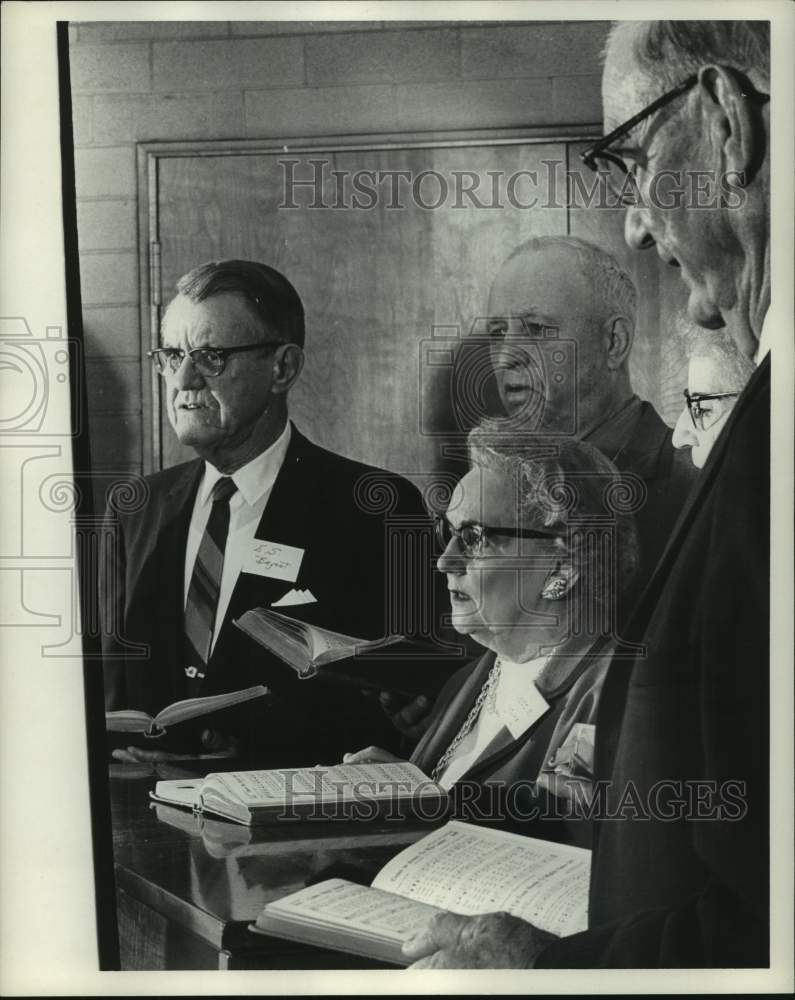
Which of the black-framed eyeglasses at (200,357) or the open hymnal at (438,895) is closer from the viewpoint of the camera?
the open hymnal at (438,895)

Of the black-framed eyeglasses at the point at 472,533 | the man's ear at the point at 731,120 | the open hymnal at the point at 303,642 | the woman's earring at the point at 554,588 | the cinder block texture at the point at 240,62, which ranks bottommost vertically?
the open hymnal at the point at 303,642

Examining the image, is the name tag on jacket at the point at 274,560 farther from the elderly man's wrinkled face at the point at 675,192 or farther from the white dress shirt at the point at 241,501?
the elderly man's wrinkled face at the point at 675,192

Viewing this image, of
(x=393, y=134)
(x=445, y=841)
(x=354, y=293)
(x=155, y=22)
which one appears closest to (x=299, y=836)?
(x=445, y=841)

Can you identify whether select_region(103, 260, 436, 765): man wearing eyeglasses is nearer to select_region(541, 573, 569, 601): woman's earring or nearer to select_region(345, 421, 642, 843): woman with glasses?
select_region(345, 421, 642, 843): woman with glasses

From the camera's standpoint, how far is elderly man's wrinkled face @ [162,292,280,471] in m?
2.12

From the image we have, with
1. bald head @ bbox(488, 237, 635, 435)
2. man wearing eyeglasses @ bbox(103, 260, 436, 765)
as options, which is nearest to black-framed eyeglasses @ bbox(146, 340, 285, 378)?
man wearing eyeglasses @ bbox(103, 260, 436, 765)

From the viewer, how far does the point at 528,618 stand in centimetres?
210

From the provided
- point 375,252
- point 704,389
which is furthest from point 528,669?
point 375,252

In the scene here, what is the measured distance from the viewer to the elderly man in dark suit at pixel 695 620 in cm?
207

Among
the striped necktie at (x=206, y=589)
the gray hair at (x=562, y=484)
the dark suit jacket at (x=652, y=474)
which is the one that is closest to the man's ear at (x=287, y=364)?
the striped necktie at (x=206, y=589)

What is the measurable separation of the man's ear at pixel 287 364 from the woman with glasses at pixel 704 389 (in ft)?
2.54

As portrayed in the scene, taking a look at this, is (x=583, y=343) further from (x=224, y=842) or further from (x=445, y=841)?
(x=224, y=842)

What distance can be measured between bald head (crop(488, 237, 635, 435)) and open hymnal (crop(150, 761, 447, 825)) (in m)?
0.78

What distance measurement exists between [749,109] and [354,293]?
2.87ft
